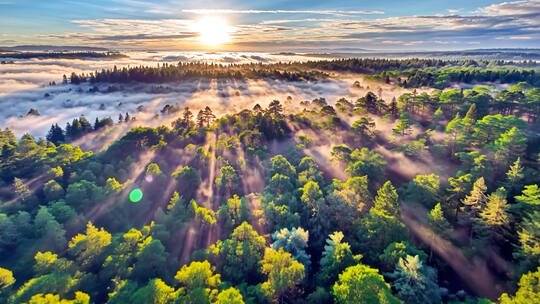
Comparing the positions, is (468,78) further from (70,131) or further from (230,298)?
(70,131)

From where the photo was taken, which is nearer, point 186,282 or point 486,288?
point 186,282

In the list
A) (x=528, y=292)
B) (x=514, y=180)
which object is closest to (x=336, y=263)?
(x=528, y=292)

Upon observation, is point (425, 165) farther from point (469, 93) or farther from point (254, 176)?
point (469, 93)

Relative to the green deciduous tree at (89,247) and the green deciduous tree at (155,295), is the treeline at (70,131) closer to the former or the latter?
the green deciduous tree at (89,247)

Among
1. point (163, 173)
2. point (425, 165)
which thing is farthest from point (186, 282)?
point (425, 165)

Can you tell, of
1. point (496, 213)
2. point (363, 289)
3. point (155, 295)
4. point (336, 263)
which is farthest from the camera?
point (496, 213)

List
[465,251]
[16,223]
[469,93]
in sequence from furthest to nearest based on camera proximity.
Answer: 1. [469,93]
2. [16,223]
3. [465,251]

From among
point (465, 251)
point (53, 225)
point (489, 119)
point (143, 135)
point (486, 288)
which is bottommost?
point (486, 288)
